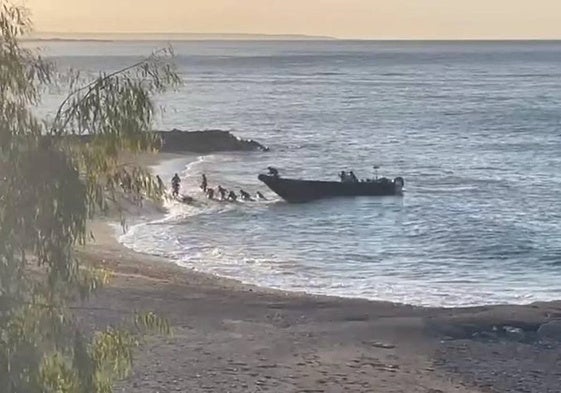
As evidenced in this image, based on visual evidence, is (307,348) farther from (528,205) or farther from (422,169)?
(422,169)

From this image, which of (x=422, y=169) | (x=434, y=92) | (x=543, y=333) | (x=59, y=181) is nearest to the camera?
(x=59, y=181)

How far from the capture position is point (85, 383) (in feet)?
30.5

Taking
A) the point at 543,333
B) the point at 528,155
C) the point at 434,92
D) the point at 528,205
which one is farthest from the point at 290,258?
the point at 434,92

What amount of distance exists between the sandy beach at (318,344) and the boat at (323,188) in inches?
835

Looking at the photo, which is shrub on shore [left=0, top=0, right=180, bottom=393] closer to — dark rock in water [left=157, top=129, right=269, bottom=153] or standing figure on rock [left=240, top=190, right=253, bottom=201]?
standing figure on rock [left=240, top=190, right=253, bottom=201]

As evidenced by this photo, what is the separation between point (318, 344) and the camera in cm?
2216

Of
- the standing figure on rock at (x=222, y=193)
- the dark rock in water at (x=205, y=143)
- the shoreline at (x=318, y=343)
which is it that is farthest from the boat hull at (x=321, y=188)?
the dark rock in water at (x=205, y=143)

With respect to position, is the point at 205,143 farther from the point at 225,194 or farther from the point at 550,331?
the point at 550,331

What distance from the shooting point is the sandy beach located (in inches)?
762

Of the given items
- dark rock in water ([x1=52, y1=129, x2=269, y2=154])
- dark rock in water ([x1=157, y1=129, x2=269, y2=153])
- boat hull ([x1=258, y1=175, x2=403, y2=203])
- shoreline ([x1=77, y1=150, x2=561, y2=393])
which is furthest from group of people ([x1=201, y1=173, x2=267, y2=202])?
dark rock in water ([x1=157, y1=129, x2=269, y2=153])

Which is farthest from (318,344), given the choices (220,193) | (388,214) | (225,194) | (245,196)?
(245,196)

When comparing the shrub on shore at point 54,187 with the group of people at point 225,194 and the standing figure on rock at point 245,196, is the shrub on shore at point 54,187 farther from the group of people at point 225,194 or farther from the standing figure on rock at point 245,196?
the standing figure on rock at point 245,196

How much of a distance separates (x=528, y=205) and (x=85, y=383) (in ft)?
136

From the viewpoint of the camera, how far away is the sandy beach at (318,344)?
762 inches
